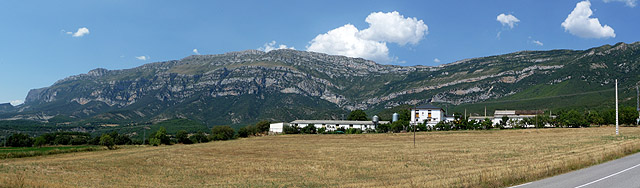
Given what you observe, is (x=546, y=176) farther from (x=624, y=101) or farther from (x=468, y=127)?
(x=624, y=101)

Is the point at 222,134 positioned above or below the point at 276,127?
below

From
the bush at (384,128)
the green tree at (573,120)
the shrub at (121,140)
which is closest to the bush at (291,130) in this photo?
the bush at (384,128)

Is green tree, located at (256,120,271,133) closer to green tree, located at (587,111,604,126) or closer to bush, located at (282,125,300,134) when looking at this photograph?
bush, located at (282,125,300,134)

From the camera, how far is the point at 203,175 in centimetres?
3416

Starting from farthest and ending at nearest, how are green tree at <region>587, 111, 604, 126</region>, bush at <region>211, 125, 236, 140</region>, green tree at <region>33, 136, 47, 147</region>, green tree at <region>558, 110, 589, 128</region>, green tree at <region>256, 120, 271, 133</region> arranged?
green tree at <region>256, 120, 271, 133</region> → bush at <region>211, 125, 236, 140</region> → green tree at <region>587, 111, 604, 126</region> → green tree at <region>33, 136, 47, 147</region> → green tree at <region>558, 110, 589, 128</region>

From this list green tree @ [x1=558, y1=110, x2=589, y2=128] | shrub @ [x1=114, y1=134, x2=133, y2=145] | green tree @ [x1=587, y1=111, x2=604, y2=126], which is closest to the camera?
green tree @ [x1=558, y1=110, x2=589, y2=128]

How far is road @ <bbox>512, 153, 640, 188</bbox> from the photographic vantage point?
57.1 ft

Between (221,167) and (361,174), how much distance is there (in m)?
16.2

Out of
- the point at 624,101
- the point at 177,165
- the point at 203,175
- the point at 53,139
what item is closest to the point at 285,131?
the point at 53,139

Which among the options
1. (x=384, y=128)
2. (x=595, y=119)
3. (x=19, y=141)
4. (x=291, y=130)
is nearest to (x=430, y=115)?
(x=384, y=128)

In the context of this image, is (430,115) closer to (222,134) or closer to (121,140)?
(222,134)

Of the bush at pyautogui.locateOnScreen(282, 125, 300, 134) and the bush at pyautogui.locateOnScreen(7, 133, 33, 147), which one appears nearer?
the bush at pyautogui.locateOnScreen(7, 133, 33, 147)

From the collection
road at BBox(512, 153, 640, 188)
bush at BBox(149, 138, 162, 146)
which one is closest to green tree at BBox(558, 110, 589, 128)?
road at BBox(512, 153, 640, 188)

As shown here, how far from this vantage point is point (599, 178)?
18.8 meters
